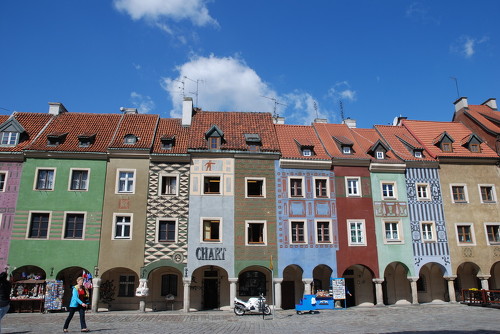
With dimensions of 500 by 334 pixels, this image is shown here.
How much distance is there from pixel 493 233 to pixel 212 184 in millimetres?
20039

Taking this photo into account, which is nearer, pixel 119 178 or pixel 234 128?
pixel 119 178

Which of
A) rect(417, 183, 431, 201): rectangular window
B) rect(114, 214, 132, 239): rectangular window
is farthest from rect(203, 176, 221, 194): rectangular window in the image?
rect(417, 183, 431, 201): rectangular window

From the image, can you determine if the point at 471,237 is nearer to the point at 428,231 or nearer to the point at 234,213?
the point at 428,231

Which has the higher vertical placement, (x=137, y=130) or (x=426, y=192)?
(x=137, y=130)

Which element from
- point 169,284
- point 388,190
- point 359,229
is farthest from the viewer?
point 388,190

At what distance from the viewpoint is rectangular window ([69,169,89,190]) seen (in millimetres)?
26891

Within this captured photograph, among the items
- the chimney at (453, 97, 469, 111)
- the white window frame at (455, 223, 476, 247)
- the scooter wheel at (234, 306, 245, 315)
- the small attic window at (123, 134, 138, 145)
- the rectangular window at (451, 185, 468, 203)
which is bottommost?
the scooter wheel at (234, 306, 245, 315)

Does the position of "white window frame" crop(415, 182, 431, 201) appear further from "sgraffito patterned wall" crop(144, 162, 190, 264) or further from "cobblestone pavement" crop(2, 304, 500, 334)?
"sgraffito patterned wall" crop(144, 162, 190, 264)

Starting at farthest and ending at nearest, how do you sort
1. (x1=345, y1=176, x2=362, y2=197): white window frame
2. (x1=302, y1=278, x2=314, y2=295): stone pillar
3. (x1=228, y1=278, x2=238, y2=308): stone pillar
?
(x1=345, y1=176, x2=362, y2=197): white window frame, (x1=302, y1=278, x2=314, y2=295): stone pillar, (x1=228, y1=278, x2=238, y2=308): stone pillar

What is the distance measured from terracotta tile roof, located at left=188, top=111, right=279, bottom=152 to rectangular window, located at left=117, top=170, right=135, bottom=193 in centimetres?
434

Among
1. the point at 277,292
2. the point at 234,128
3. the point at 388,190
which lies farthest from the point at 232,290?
the point at 388,190

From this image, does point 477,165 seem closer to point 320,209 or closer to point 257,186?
point 320,209

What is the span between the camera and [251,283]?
28.6 metres

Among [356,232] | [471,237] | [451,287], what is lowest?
[451,287]
